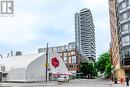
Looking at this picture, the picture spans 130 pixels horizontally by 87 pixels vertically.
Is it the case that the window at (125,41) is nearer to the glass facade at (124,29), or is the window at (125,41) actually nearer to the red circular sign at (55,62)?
the glass facade at (124,29)

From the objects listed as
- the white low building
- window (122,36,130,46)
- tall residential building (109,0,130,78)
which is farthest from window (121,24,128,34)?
the white low building

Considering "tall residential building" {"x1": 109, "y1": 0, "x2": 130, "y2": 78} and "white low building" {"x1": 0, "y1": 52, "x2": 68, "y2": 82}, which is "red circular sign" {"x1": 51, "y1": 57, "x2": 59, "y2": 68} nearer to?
"white low building" {"x1": 0, "y1": 52, "x2": 68, "y2": 82}

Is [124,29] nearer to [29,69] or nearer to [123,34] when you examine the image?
[123,34]

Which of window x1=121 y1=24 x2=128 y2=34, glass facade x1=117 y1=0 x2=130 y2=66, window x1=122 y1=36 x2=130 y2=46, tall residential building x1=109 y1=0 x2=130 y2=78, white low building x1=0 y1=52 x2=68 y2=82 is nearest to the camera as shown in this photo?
glass facade x1=117 y1=0 x2=130 y2=66

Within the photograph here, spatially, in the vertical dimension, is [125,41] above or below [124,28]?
below

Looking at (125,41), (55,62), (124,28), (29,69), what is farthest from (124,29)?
(55,62)

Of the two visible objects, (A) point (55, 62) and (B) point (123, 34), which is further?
(A) point (55, 62)

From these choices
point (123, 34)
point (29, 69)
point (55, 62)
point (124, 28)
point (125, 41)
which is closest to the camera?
point (125, 41)

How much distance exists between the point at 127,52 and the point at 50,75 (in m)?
27.6

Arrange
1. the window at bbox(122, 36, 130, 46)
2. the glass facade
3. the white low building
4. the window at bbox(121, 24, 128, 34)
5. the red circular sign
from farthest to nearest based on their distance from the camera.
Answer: the red circular sign, the white low building, the window at bbox(121, 24, 128, 34), the window at bbox(122, 36, 130, 46), the glass facade

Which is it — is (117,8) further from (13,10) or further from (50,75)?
(13,10)

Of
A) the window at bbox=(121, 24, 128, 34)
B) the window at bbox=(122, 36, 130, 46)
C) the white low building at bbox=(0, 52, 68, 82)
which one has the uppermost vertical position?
the window at bbox=(121, 24, 128, 34)

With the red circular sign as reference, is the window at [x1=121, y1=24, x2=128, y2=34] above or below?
above

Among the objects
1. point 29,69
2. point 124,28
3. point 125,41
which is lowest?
point 29,69
